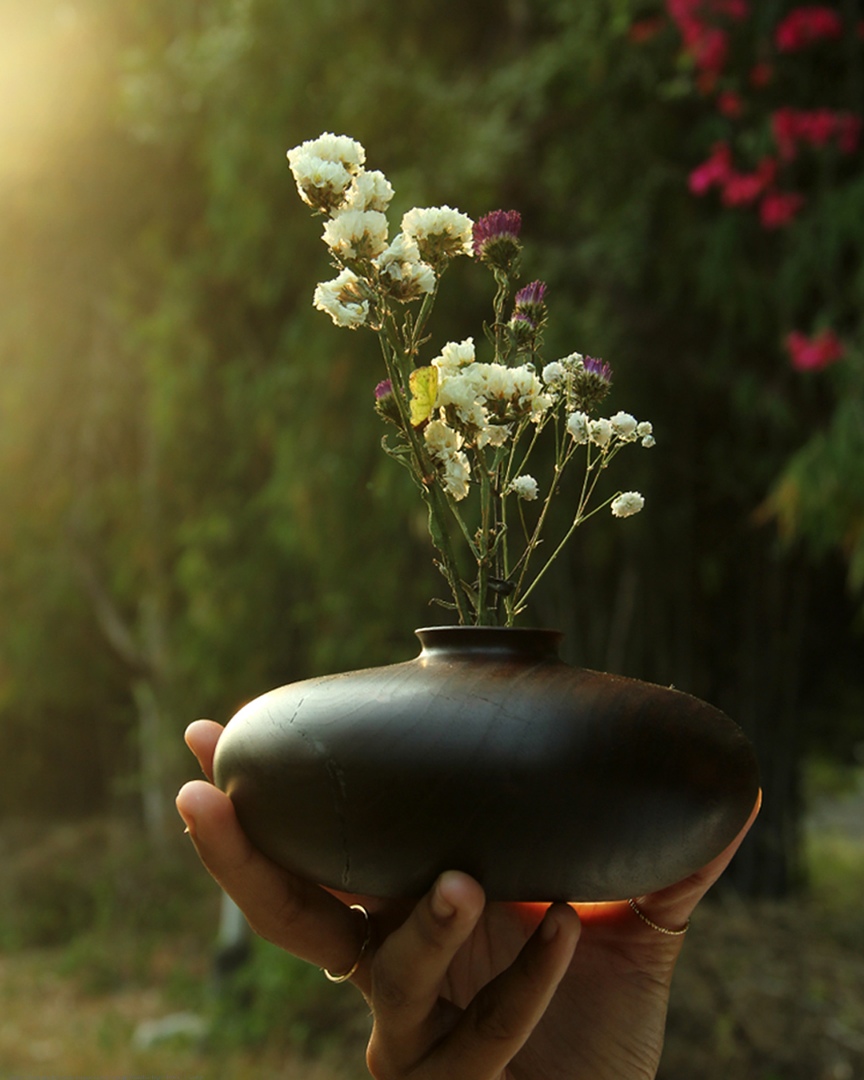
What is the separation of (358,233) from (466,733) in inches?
15.5

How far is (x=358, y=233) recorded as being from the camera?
88 centimetres

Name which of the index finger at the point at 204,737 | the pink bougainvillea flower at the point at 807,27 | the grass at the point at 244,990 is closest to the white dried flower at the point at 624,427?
the index finger at the point at 204,737

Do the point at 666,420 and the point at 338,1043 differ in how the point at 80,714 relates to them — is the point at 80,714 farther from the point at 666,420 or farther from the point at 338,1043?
the point at 666,420

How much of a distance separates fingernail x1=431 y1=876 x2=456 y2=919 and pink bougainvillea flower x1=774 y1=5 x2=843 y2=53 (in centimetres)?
254

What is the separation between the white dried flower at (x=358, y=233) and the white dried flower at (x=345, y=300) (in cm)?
4

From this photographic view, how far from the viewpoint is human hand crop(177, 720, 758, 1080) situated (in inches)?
33.2

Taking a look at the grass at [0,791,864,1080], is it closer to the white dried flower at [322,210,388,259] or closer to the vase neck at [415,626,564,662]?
the vase neck at [415,626,564,662]

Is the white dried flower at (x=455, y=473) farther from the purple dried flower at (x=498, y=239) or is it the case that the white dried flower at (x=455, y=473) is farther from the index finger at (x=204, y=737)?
the index finger at (x=204, y=737)

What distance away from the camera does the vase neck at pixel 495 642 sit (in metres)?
0.89

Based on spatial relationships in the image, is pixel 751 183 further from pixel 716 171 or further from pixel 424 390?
pixel 424 390

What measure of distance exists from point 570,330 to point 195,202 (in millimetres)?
2073

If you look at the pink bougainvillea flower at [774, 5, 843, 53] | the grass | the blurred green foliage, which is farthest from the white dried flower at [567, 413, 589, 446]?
the grass

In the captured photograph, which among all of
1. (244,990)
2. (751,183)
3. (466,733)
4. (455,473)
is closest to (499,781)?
(466,733)

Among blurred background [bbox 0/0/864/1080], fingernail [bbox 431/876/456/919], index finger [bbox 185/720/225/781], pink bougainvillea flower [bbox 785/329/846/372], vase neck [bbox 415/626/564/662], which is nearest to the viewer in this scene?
fingernail [bbox 431/876/456/919]
